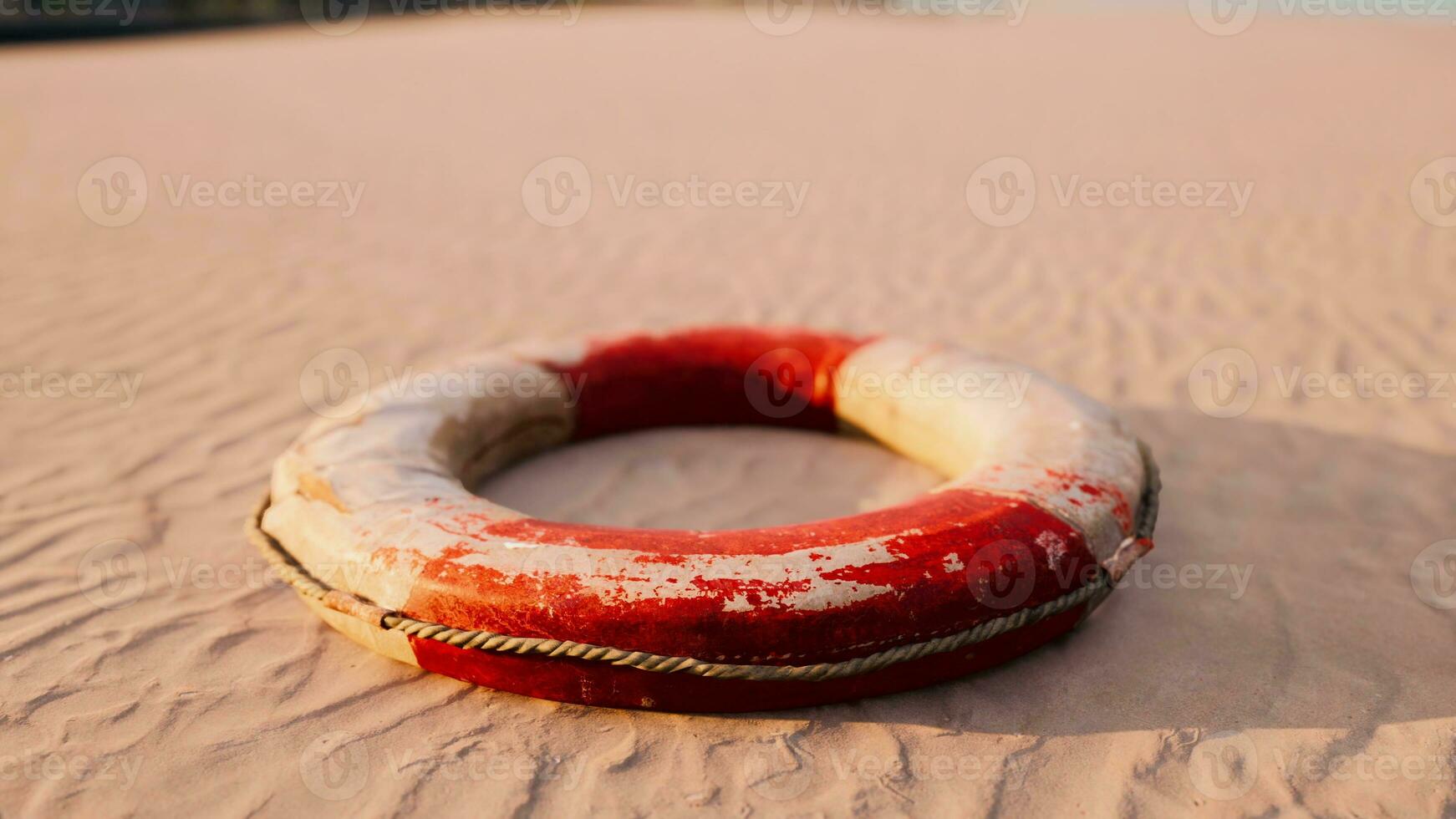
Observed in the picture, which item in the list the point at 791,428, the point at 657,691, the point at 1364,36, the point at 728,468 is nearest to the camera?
the point at 657,691

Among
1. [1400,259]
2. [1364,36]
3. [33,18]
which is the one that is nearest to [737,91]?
[1400,259]

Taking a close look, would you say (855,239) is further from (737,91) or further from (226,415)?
(737,91)

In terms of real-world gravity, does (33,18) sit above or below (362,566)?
above

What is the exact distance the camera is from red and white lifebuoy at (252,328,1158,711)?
2303 mm

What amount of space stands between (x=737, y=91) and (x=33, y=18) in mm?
10951

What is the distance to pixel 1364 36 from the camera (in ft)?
48.1
